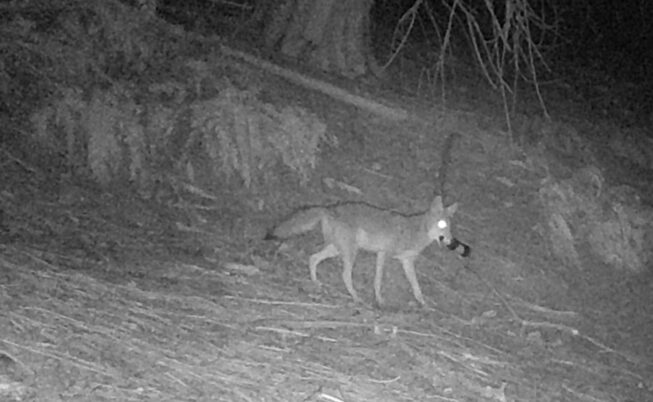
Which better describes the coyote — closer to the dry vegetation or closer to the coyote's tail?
the coyote's tail

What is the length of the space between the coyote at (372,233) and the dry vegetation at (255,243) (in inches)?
7.8

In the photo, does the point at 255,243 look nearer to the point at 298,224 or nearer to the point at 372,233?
the point at 298,224

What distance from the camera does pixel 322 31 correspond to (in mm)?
11719

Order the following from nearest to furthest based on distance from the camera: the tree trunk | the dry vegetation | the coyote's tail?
the dry vegetation < the coyote's tail < the tree trunk

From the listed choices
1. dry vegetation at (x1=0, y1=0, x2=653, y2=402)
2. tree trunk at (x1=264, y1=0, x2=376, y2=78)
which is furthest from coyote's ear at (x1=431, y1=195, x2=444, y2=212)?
tree trunk at (x1=264, y1=0, x2=376, y2=78)

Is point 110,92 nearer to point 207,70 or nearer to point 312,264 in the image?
point 207,70

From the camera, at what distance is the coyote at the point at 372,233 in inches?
313

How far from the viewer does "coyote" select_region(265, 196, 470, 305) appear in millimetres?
7938

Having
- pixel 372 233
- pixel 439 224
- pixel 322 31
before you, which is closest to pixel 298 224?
pixel 372 233

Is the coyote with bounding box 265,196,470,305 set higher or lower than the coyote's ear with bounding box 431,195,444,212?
lower

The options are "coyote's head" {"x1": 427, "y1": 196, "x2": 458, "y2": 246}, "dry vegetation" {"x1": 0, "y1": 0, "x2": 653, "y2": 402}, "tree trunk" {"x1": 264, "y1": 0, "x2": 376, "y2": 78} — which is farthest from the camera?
"tree trunk" {"x1": 264, "y1": 0, "x2": 376, "y2": 78}

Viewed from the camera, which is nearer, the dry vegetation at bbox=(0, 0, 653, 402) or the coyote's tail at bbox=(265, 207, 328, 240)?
the dry vegetation at bbox=(0, 0, 653, 402)

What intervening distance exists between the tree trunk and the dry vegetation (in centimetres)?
92

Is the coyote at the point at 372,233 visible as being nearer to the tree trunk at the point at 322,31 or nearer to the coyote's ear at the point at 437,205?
the coyote's ear at the point at 437,205
